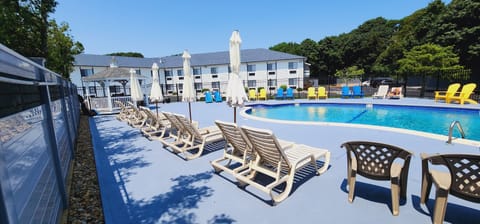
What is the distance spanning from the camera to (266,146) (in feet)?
9.30

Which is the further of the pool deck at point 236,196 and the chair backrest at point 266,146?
the chair backrest at point 266,146

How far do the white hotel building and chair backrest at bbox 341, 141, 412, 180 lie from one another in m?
26.8

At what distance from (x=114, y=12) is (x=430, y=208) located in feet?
47.8

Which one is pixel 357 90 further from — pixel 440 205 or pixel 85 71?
pixel 85 71

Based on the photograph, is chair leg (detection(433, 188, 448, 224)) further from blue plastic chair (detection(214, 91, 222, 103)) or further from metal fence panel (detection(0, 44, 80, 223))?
blue plastic chair (detection(214, 91, 222, 103))

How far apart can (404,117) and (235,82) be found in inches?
387

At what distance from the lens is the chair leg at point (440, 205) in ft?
6.51

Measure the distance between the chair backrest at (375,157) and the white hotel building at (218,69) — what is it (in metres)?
26.8

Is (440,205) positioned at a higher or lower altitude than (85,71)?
lower

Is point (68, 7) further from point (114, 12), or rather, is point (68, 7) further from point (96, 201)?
point (96, 201)

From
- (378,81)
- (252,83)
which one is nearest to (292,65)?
(252,83)

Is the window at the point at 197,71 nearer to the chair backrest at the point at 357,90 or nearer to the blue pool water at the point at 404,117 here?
the blue pool water at the point at 404,117

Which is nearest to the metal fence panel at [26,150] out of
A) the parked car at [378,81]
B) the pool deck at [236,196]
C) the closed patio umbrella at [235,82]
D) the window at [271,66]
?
the pool deck at [236,196]

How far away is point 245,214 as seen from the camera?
2541 millimetres
